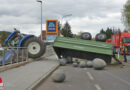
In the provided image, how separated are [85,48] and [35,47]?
4.32 meters

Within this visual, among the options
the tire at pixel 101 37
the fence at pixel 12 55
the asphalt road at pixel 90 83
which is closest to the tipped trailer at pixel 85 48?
the tire at pixel 101 37

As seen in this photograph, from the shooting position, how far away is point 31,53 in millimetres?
17234

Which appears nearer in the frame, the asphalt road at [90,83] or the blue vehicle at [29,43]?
the asphalt road at [90,83]

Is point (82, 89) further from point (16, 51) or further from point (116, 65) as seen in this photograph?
point (116, 65)

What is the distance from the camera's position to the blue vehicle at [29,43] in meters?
16.6

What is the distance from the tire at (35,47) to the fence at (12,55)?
5.34ft

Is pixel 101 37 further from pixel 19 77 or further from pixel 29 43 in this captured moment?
pixel 19 77

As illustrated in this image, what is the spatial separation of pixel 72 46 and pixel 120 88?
31.2 feet

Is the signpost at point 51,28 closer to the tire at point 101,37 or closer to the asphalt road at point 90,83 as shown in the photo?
the tire at point 101,37

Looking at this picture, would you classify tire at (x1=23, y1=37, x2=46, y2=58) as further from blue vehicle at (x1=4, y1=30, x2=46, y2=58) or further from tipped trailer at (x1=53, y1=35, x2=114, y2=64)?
tipped trailer at (x1=53, y1=35, x2=114, y2=64)

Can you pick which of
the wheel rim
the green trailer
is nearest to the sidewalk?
the wheel rim

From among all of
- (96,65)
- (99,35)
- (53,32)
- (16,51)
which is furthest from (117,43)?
(16,51)

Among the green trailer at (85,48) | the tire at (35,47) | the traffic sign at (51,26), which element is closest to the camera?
the green trailer at (85,48)

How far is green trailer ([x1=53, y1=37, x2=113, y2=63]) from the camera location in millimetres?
16062
